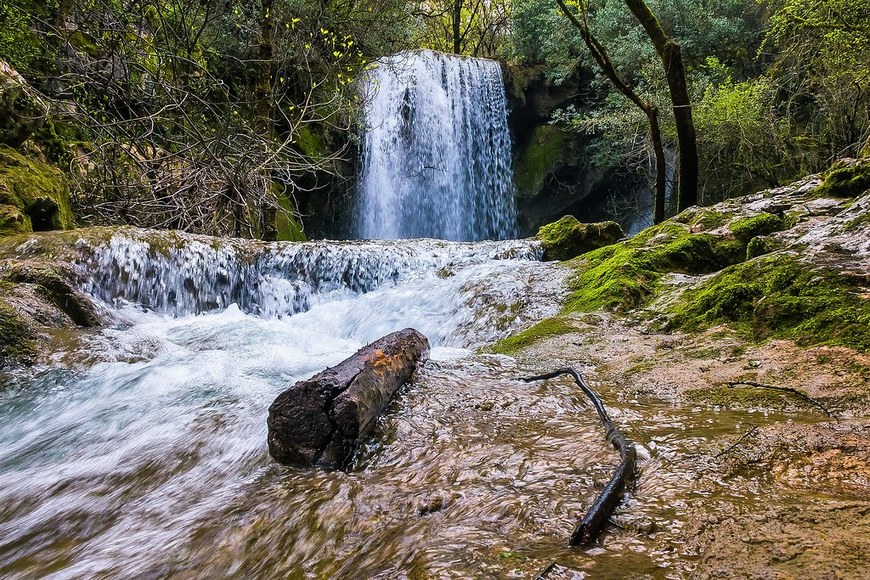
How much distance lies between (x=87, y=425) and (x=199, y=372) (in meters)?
0.80

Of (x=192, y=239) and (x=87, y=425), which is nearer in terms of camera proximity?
(x=87, y=425)

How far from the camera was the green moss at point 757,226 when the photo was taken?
466 cm

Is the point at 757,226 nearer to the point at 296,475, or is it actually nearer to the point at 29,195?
the point at 296,475

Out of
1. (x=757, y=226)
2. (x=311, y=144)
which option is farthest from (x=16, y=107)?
(x=757, y=226)

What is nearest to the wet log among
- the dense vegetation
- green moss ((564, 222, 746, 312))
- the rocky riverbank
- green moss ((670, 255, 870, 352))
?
the rocky riverbank

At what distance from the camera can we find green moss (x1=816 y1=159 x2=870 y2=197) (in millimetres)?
4508

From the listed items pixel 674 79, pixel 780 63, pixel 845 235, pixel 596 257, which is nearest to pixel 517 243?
pixel 596 257

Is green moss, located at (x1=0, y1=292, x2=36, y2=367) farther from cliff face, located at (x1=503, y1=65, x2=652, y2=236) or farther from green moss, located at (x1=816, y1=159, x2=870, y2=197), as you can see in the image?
cliff face, located at (x1=503, y1=65, x2=652, y2=236)

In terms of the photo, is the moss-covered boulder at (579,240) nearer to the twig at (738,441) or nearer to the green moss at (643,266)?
the green moss at (643,266)

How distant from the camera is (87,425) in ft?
8.86

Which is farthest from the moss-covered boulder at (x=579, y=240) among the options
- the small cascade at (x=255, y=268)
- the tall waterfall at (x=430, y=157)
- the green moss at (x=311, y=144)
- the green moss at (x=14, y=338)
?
the green moss at (x=311, y=144)

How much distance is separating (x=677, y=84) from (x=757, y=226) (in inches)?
109

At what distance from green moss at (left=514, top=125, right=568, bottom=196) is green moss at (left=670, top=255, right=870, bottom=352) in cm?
1295

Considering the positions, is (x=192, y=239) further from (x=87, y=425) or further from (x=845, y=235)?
(x=845, y=235)
